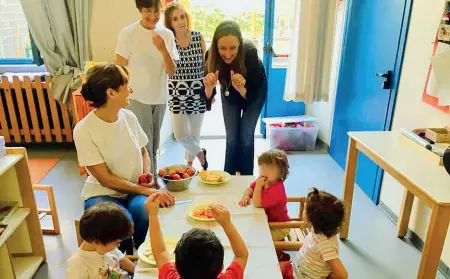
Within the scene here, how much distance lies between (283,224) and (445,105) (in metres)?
1.13

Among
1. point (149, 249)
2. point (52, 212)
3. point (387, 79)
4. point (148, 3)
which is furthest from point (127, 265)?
point (387, 79)

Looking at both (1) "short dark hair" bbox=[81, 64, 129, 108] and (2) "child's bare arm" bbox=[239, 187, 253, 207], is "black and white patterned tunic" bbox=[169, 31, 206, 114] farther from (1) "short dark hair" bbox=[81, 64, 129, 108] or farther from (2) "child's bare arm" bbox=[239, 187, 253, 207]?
(2) "child's bare arm" bbox=[239, 187, 253, 207]

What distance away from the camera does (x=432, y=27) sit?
205 cm

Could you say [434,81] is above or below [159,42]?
Result: below

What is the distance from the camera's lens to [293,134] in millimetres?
3650

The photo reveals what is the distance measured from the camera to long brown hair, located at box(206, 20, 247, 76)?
2174 millimetres

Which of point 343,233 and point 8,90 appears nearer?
point 343,233

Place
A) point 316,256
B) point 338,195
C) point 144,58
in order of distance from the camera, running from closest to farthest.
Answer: point 316,256
point 144,58
point 338,195

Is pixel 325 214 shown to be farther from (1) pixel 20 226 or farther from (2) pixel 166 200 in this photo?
(1) pixel 20 226

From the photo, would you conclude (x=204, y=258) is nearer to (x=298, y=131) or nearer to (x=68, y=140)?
(x=298, y=131)

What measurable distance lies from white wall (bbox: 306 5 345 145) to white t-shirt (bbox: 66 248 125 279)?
271cm

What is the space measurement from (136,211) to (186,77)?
4.18 feet

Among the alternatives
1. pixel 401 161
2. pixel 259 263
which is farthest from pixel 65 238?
pixel 401 161

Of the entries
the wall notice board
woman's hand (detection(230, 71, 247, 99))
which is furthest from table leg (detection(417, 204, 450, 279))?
woman's hand (detection(230, 71, 247, 99))
